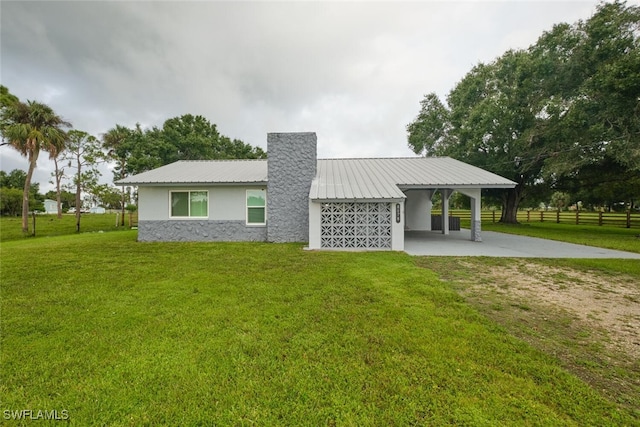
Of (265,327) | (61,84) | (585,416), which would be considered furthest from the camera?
(61,84)

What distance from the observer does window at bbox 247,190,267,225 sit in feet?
38.7

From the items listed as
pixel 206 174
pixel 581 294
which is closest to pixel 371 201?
pixel 581 294

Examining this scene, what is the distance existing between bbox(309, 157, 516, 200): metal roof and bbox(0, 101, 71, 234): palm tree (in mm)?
16579

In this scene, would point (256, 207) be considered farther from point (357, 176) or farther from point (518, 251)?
point (518, 251)

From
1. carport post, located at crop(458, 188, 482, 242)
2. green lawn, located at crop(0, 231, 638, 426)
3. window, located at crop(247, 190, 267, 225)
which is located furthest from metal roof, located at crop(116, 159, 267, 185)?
carport post, located at crop(458, 188, 482, 242)

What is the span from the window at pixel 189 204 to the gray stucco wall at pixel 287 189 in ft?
10.4

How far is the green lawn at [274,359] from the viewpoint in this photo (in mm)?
2156

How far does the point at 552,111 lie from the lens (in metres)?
16.1

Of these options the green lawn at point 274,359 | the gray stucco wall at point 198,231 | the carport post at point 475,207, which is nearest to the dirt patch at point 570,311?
the green lawn at point 274,359

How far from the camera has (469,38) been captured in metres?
15.1

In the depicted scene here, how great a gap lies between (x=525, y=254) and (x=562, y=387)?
8.10 meters

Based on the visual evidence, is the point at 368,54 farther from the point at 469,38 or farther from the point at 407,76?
the point at 469,38

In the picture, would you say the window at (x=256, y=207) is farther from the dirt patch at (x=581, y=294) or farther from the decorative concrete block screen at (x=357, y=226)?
the dirt patch at (x=581, y=294)

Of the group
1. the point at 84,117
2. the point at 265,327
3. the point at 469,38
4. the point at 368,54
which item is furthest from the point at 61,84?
the point at 469,38
